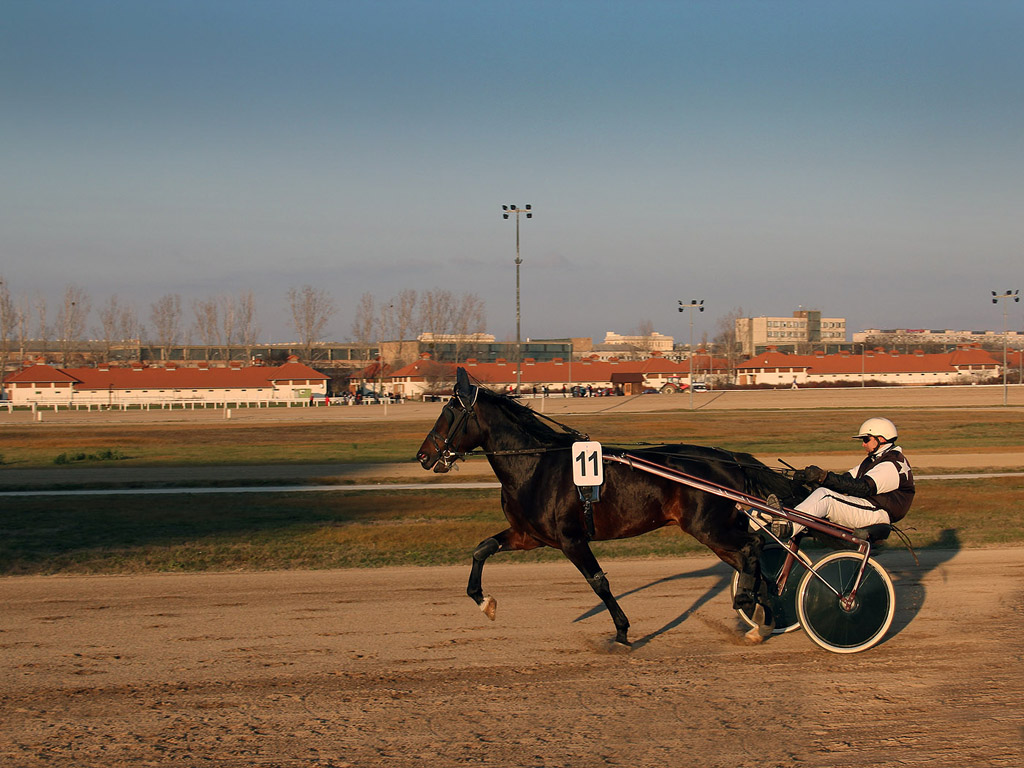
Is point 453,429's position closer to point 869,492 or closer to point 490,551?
point 490,551

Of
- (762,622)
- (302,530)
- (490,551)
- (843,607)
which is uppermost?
(490,551)

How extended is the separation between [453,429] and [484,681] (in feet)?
6.54

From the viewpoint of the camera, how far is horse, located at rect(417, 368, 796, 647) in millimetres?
6621

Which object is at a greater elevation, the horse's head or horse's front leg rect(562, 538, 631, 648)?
the horse's head

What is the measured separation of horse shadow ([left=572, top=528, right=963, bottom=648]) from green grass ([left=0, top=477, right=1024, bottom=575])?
54 centimetres

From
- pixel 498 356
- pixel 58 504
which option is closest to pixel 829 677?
pixel 58 504

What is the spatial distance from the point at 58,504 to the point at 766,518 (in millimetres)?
14406

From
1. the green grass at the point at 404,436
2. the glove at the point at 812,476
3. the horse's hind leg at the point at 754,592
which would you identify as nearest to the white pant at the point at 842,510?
the glove at the point at 812,476

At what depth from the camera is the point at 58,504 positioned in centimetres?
1630

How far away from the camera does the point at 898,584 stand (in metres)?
8.75

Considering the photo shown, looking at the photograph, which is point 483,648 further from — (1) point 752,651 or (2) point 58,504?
(2) point 58,504

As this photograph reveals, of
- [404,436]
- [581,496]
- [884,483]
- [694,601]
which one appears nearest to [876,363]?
[404,436]

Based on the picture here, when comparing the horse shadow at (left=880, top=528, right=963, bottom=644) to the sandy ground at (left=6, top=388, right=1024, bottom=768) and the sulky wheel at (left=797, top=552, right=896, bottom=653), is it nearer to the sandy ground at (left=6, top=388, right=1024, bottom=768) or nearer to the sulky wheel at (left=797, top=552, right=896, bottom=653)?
the sandy ground at (left=6, top=388, right=1024, bottom=768)

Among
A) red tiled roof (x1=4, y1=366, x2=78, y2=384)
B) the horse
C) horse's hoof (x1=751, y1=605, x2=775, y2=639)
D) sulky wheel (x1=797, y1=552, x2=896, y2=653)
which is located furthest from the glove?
red tiled roof (x1=4, y1=366, x2=78, y2=384)
